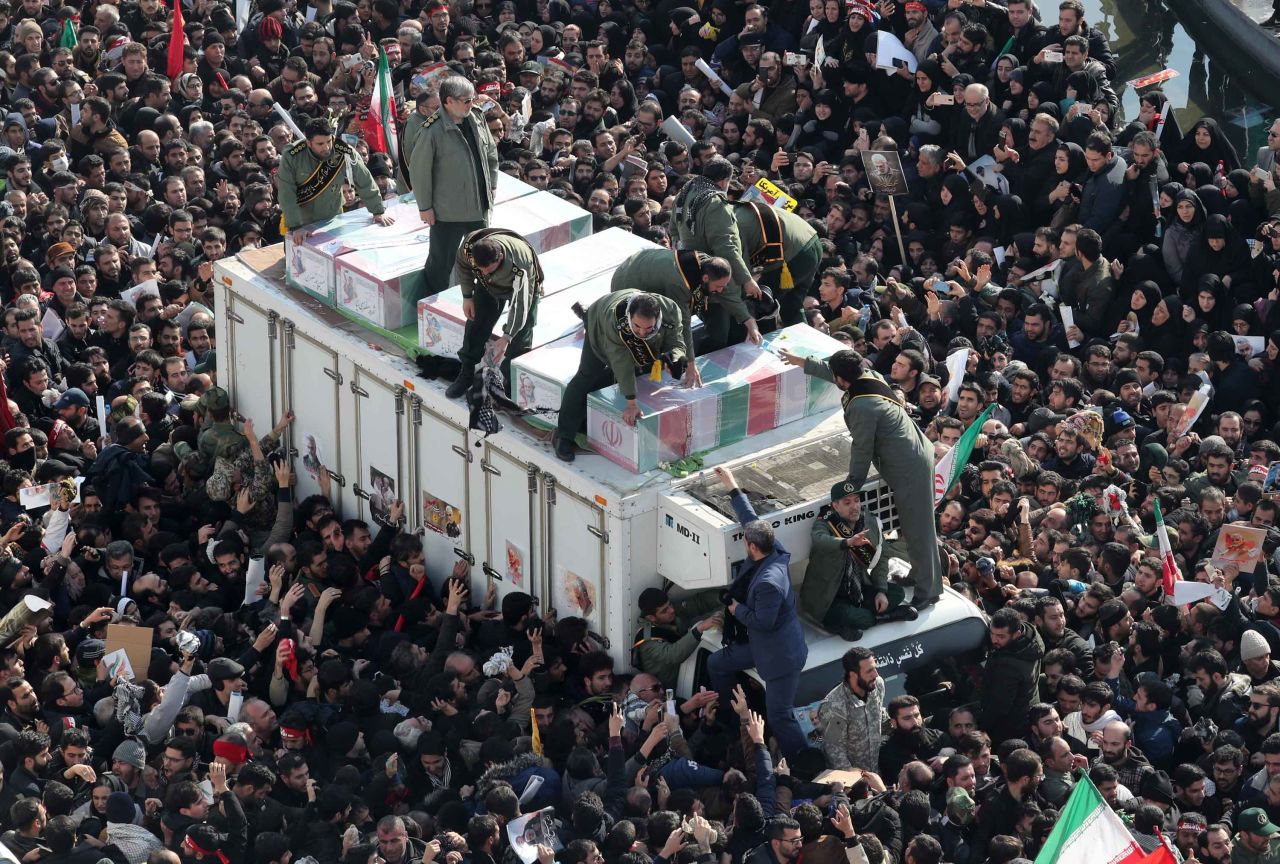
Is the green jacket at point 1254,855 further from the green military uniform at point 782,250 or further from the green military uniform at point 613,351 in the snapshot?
the green military uniform at point 782,250

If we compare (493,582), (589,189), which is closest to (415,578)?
(493,582)

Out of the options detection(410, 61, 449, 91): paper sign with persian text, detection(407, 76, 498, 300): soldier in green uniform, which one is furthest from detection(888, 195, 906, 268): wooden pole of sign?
detection(407, 76, 498, 300): soldier in green uniform

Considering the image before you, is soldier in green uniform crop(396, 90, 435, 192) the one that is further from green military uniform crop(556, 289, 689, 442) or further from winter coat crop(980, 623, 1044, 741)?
winter coat crop(980, 623, 1044, 741)

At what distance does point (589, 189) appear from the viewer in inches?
766

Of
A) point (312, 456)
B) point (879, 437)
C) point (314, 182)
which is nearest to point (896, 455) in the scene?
point (879, 437)

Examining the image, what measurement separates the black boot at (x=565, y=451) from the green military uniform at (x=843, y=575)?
1.64 m

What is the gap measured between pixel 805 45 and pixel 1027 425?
7132 mm

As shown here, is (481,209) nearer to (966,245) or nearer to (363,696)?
(363,696)

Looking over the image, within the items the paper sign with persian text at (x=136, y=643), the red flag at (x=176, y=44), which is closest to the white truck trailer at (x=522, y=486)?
the paper sign with persian text at (x=136, y=643)

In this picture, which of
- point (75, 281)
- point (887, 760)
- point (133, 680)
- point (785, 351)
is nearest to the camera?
point (887, 760)

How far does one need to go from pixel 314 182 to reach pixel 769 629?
557 cm

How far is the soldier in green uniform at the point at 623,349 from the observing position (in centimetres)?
1307

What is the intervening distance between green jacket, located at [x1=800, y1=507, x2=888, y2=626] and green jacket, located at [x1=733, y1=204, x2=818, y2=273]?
2274 millimetres

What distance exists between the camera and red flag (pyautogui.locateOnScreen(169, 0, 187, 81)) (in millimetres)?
21047
